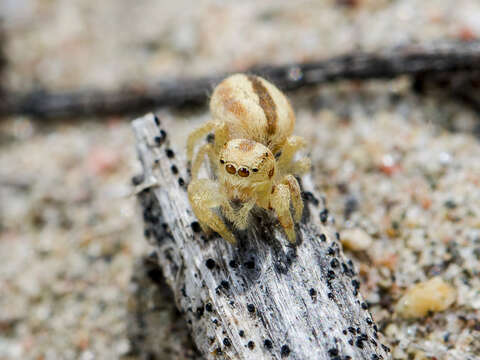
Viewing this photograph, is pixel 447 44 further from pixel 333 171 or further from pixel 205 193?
pixel 205 193

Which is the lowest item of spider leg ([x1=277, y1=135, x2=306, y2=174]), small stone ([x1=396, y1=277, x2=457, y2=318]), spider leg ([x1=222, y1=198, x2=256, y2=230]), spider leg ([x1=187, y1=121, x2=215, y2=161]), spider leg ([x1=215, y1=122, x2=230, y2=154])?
small stone ([x1=396, y1=277, x2=457, y2=318])

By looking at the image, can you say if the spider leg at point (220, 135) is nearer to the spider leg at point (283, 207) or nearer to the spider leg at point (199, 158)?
the spider leg at point (199, 158)

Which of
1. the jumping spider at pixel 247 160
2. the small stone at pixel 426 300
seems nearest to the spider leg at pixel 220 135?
the jumping spider at pixel 247 160

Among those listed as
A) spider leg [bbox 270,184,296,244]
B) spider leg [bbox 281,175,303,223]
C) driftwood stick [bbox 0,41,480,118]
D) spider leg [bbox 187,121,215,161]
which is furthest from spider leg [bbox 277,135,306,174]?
driftwood stick [bbox 0,41,480,118]

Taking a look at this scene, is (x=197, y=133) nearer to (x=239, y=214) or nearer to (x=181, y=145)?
(x=239, y=214)

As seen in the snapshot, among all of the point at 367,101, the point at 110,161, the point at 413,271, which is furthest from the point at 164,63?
the point at 413,271

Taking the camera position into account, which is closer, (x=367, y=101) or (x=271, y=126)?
(x=271, y=126)

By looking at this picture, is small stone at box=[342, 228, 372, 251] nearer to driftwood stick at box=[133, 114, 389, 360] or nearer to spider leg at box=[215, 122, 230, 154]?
driftwood stick at box=[133, 114, 389, 360]
